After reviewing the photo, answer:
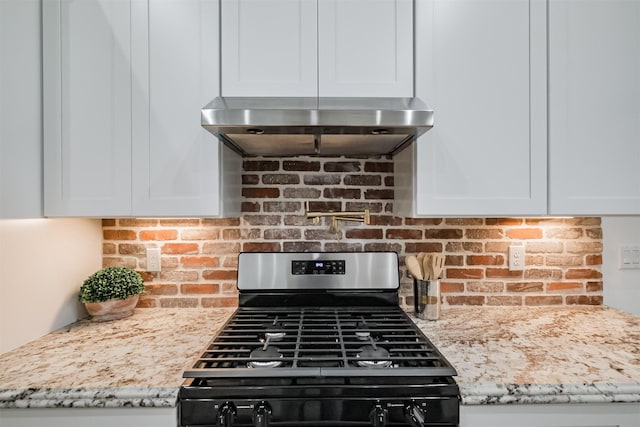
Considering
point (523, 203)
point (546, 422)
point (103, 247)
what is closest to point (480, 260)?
point (523, 203)

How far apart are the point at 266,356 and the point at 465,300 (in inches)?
44.6

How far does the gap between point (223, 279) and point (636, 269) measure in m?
2.10

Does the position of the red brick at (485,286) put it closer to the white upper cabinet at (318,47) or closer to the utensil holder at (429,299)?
the utensil holder at (429,299)

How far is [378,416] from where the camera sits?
1.02 metres

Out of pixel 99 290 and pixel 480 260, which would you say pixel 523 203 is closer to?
pixel 480 260

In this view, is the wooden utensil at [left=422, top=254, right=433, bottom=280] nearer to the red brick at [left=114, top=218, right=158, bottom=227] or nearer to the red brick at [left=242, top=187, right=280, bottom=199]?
the red brick at [left=242, top=187, right=280, bottom=199]

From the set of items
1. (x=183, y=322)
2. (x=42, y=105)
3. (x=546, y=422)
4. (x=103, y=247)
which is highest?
(x=42, y=105)

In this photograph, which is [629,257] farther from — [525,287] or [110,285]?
[110,285]

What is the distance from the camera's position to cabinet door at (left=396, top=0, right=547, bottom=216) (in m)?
1.43

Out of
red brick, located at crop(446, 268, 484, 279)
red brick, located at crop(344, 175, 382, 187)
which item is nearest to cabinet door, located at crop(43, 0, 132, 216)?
red brick, located at crop(344, 175, 382, 187)

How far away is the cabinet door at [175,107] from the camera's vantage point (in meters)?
1.41

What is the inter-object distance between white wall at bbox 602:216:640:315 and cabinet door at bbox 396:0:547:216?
741mm

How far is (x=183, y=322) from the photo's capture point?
1.62 m

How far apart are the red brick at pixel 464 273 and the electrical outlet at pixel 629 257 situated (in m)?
0.71
